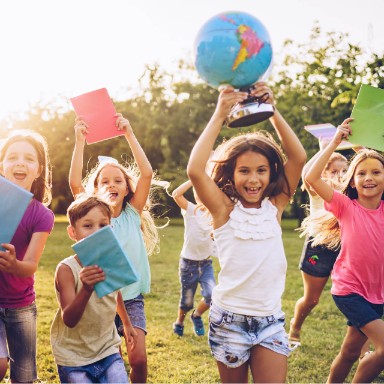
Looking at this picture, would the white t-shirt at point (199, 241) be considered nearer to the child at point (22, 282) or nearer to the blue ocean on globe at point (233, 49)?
the child at point (22, 282)

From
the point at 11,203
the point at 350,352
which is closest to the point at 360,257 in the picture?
the point at 350,352

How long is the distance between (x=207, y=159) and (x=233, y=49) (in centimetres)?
67

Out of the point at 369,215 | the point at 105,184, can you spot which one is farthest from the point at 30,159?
the point at 369,215

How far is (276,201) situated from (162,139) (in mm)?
34152

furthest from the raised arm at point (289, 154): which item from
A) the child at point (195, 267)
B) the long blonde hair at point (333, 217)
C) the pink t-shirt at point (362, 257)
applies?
the child at point (195, 267)

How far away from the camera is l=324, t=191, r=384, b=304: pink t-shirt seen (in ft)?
13.8

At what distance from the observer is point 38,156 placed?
3.93m

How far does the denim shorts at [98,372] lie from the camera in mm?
3184

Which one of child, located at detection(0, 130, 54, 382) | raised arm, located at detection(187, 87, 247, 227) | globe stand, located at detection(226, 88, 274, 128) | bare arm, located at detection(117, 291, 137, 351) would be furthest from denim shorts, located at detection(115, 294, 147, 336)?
globe stand, located at detection(226, 88, 274, 128)

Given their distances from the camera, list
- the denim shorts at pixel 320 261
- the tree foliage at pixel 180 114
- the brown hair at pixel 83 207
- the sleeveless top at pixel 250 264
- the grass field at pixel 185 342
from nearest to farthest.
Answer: the sleeveless top at pixel 250 264, the brown hair at pixel 83 207, the grass field at pixel 185 342, the denim shorts at pixel 320 261, the tree foliage at pixel 180 114

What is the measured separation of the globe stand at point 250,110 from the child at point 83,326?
1.03 meters

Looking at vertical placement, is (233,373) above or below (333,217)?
below

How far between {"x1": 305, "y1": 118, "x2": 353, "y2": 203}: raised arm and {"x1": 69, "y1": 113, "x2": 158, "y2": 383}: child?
121 cm

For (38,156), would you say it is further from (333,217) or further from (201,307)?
(201,307)
